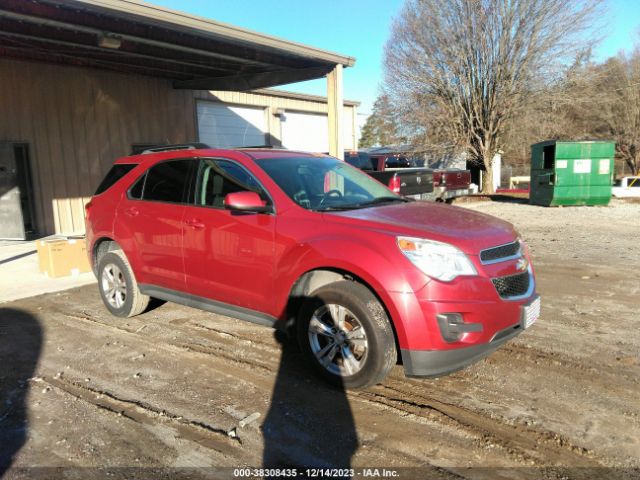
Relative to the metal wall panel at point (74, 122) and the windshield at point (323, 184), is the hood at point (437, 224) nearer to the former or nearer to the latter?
the windshield at point (323, 184)

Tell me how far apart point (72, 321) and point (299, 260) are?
325 cm

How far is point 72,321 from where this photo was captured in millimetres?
5582

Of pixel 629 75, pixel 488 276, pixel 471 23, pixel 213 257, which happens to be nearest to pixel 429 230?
pixel 488 276

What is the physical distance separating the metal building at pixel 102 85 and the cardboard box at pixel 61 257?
3563mm

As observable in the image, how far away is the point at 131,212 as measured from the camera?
206 inches

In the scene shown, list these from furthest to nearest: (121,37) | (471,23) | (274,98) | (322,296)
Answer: (471,23) → (274,98) → (121,37) → (322,296)

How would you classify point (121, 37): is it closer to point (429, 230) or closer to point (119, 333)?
point (119, 333)

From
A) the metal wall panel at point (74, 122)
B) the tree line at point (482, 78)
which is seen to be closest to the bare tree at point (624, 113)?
the tree line at point (482, 78)

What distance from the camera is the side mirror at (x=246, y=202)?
394 cm

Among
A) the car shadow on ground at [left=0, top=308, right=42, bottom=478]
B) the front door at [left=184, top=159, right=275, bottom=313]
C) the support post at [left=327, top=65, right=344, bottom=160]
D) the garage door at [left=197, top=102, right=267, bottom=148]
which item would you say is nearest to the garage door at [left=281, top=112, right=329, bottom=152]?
the garage door at [left=197, top=102, right=267, bottom=148]

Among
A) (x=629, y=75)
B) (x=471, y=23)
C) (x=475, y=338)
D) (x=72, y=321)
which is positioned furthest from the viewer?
(x=629, y=75)

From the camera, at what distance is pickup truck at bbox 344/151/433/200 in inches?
483

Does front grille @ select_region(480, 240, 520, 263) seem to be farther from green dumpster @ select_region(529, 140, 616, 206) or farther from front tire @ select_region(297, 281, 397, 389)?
green dumpster @ select_region(529, 140, 616, 206)

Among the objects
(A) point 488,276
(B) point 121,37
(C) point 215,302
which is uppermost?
(B) point 121,37
